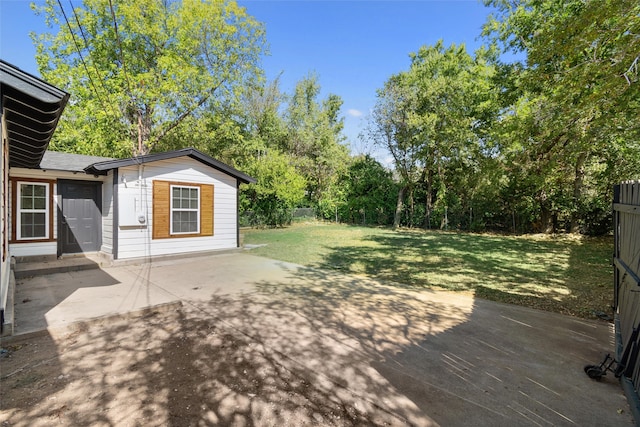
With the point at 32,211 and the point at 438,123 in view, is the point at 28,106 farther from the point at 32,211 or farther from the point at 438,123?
the point at 438,123

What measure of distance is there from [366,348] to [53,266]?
760cm

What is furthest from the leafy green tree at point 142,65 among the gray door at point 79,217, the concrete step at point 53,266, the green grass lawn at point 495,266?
the green grass lawn at point 495,266

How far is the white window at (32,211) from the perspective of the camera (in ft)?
24.5

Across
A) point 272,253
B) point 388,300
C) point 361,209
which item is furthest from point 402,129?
point 388,300

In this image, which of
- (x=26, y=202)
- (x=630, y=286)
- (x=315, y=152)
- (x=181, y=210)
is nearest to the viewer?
(x=630, y=286)

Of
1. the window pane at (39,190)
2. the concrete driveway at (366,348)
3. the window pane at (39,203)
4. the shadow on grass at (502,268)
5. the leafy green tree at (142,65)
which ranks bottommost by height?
the concrete driveway at (366,348)

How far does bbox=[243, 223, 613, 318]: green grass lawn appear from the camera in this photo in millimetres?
5371

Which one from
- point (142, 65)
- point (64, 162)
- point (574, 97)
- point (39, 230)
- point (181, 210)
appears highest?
point (142, 65)

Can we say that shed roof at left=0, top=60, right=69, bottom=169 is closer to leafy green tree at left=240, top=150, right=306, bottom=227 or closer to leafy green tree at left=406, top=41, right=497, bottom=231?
leafy green tree at left=240, top=150, right=306, bottom=227

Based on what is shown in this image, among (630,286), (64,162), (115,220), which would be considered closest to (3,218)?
(115,220)

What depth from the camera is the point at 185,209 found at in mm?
9008

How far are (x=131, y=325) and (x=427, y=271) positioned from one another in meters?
6.13

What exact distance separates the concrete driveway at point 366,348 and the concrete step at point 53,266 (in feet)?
2.38

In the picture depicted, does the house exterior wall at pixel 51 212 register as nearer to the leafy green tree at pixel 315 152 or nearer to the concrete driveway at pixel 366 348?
the concrete driveway at pixel 366 348
